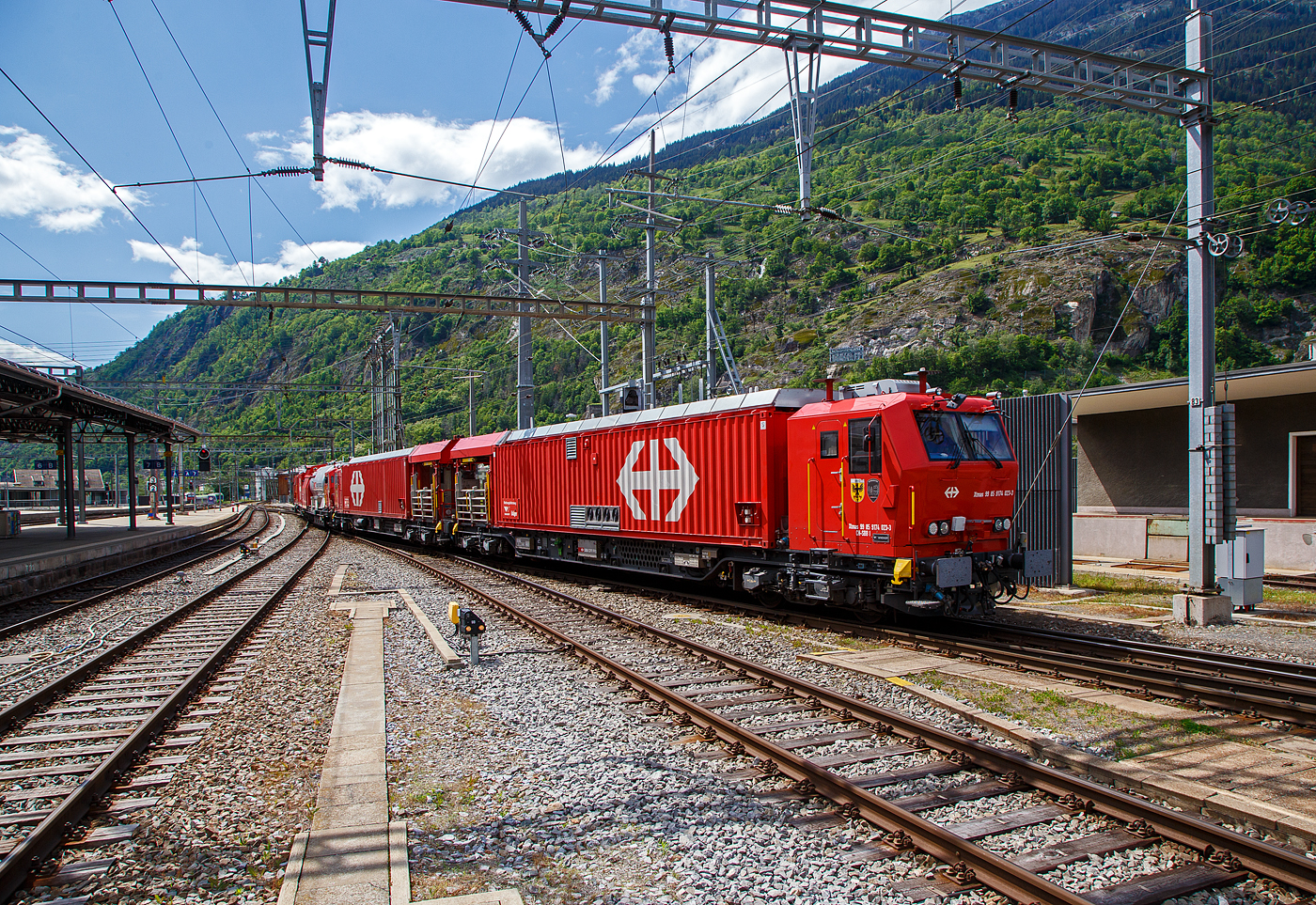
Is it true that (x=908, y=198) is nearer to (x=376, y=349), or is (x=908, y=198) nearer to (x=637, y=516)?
(x=376, y=349)

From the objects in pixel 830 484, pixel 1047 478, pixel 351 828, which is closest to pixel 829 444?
pixel 830 484

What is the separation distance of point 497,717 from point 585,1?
7.49 metres

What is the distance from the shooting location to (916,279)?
81438 mm

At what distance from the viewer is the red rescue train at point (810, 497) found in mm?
9719

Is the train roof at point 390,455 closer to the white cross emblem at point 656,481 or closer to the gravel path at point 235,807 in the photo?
the white cross emblem at point 656,481

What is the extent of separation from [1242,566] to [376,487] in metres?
27.2

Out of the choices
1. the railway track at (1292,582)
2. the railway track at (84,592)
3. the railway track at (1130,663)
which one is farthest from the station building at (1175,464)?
the railway track at (84,592)

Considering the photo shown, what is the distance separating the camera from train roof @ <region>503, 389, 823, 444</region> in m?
11.8

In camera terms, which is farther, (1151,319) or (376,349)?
(1151,319)

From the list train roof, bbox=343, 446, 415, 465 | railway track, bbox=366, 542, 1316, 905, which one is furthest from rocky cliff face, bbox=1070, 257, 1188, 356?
railway track, bbox=366, 542, 1316, 905

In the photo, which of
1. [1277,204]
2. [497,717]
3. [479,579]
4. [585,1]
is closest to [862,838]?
[497,717]

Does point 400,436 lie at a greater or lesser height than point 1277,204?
lesser

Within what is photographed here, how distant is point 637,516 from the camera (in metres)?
14.6

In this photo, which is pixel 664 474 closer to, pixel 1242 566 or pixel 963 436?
pixel 963 436
